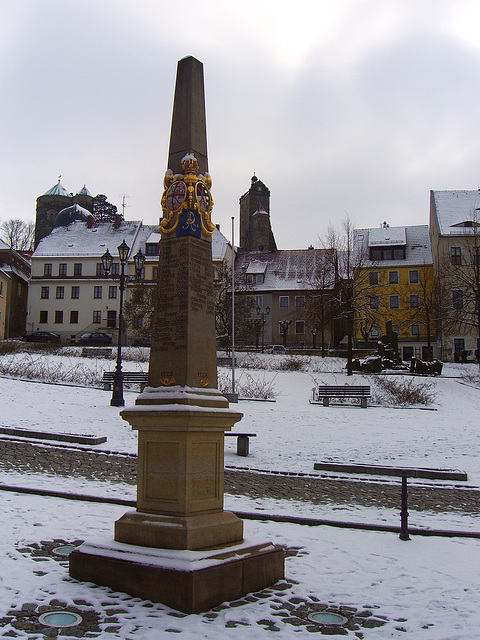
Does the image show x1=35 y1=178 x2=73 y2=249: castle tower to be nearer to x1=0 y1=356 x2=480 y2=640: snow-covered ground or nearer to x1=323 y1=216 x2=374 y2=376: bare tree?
x1=323 y1=216 x2=374 y2=376: bare tree

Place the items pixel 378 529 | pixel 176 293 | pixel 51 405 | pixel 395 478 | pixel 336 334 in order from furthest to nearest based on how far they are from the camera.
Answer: pixel 336 334, pixel 51 405, pixel 395 478, pixel 378 529, pixel 176 293

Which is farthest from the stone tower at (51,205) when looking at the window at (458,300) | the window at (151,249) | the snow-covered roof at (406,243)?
the window at (458,300)

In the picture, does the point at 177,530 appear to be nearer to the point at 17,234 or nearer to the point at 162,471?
the point at 162,471

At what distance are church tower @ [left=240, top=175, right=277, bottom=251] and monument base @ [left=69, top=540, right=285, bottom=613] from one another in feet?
283

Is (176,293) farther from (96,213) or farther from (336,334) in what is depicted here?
(96,213)

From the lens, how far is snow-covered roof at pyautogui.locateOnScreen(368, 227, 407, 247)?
62.6 m

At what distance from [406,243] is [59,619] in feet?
203

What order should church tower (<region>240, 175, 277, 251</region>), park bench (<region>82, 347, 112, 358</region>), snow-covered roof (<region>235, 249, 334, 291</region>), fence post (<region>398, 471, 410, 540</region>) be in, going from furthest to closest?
church tower (<region>240, 175, 277, 251</region>) < snow-covered roof (<region>235, 249, 334, 291</region>) < park bench (<region>82, 347, 112, 358</region>) < fence post (<region>398, 471, 410, 540</region>)

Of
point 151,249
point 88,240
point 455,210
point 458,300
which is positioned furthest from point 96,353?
point 455,210

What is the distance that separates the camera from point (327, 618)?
4.98m

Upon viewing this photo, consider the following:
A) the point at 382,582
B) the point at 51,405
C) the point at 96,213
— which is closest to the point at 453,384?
the point at 51,405

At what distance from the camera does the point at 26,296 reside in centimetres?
6781

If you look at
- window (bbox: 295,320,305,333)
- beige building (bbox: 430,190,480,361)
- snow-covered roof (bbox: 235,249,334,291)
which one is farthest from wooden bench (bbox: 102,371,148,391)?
window (bbox: 295,320,305,333)

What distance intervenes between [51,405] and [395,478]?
37.5ft
